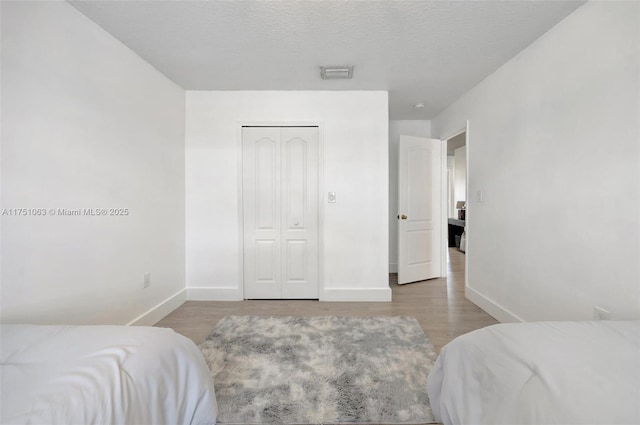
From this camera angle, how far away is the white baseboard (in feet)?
7.80

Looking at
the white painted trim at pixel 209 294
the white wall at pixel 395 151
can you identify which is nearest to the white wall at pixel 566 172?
the white wall at pixel 395 151

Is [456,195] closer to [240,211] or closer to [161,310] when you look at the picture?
[240,211]

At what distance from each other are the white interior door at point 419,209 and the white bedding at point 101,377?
311cm

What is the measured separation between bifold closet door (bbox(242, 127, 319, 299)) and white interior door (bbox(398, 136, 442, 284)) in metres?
Answer: 1.37

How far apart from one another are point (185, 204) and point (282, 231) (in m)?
1.22

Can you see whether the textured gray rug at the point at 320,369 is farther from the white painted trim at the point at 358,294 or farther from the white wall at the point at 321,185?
the white wall at the point at 321,185

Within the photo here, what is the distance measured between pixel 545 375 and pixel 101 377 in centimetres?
134

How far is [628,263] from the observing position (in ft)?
4.81

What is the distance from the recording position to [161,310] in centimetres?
261

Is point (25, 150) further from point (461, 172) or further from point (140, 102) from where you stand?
point (461, 172)

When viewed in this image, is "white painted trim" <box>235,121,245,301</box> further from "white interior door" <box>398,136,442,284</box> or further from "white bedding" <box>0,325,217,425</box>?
"white interior door" <box>398,136,442,284</box>

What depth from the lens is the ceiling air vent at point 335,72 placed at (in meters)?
2.49

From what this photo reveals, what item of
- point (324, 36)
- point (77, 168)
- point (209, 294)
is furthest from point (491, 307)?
point (77, 168)

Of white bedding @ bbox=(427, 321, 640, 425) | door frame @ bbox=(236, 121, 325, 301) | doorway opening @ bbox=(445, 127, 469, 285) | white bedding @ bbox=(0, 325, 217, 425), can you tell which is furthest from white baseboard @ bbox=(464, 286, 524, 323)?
doorway opening @ bbox=(445, 127, 469, 285)
